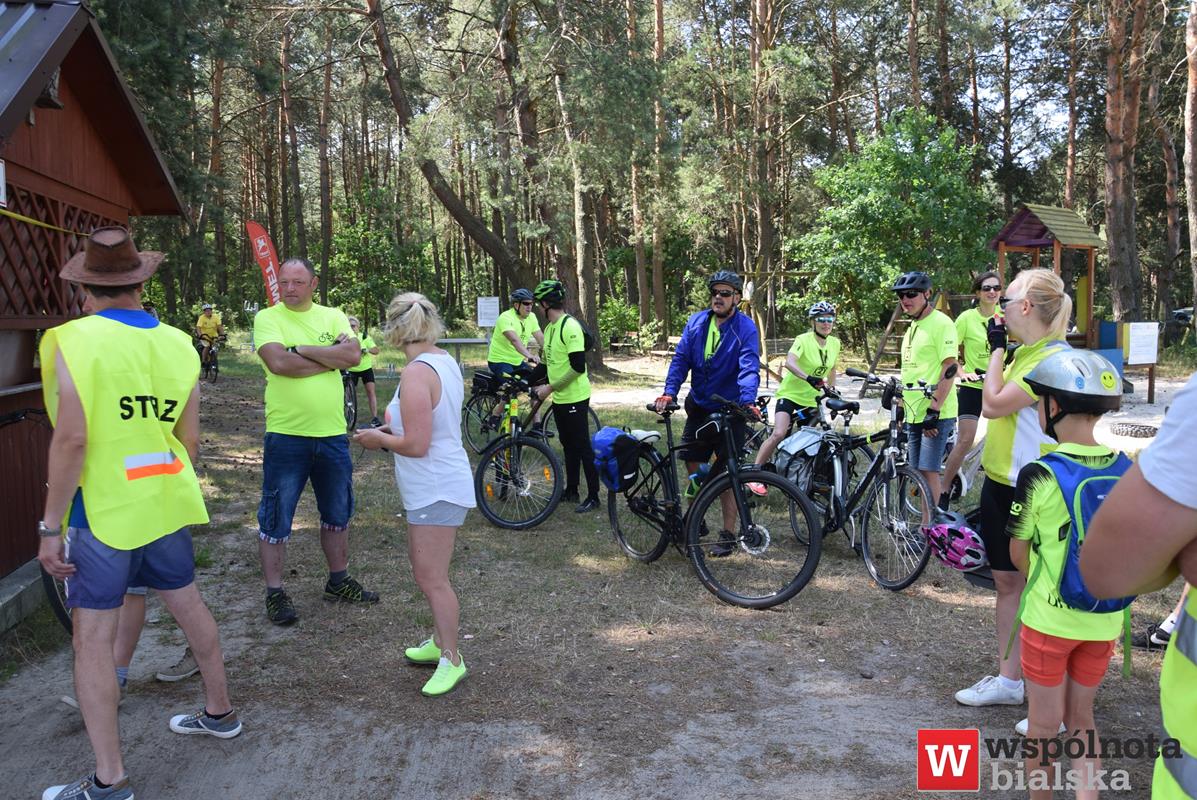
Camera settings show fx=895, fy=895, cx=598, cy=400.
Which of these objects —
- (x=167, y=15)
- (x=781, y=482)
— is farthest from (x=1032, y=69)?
(x=781, y=482)

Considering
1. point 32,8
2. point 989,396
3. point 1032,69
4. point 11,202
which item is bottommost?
point 989,396

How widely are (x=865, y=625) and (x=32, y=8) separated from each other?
5.86 m

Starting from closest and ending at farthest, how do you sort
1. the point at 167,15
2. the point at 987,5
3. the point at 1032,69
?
the point at 167,15
the point at 987,5
the point at 1032,69

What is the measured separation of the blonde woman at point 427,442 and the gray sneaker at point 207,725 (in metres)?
0.92

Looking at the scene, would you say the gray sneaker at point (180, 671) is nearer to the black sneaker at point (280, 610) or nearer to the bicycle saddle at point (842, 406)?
the black sneaker at point (280, 610)

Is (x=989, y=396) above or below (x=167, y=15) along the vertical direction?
below

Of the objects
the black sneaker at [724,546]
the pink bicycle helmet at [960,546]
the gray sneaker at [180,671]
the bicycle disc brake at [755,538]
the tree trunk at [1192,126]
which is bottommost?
the gray sneaker at [180,671]

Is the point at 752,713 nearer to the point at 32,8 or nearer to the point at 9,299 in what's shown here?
the point at 9,299

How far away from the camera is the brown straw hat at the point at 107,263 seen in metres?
3.19

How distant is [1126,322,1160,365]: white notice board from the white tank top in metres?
14.2

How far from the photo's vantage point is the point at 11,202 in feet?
16.7

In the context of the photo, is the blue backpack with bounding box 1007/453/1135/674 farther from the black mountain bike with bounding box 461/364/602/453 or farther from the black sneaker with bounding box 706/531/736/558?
the black mountain bike with bounding box 461/364/602/453

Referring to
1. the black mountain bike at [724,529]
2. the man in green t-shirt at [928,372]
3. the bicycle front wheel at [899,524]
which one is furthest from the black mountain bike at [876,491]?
the black mountain bike at [724,529]

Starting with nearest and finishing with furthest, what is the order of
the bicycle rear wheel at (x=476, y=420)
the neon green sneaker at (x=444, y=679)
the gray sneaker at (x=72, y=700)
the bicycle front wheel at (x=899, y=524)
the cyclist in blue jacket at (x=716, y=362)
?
the gray sneaker at (x=72, y=700) → the neon green sneaker at (x=444, y=679) → the bicycle front wheel at (x=899, y=524) → the cyclist in blue jacket at (x=716, y=362) → the bicycle rear wheel at (x=476, y=420)
